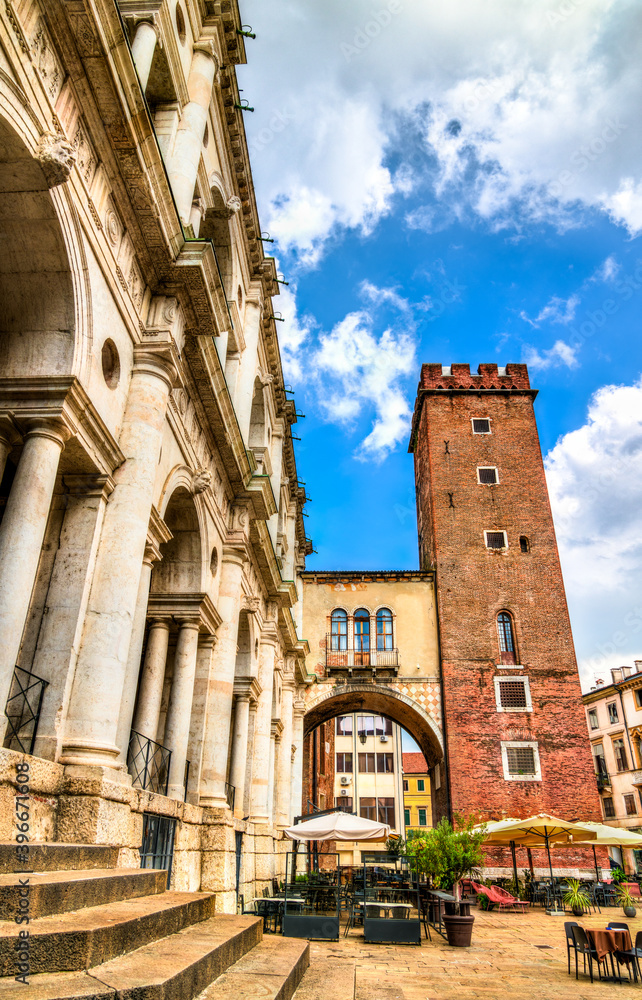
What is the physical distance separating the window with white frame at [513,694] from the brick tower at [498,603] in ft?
0.14

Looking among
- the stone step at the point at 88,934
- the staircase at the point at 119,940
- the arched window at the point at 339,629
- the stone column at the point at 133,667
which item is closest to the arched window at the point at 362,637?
the arched window at the point at 339,629

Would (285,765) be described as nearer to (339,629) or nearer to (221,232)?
(339,629)

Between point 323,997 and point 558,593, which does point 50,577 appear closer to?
point 323,997

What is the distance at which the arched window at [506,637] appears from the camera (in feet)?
102

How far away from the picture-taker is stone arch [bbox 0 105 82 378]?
773 cm

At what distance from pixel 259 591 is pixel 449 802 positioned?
14707mm

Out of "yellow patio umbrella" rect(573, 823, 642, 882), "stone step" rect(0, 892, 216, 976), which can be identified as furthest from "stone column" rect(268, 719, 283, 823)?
"stone step" rect(0, 892, 216, 976)

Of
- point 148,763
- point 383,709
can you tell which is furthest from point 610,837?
point 148,763

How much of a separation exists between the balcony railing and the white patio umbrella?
14.7 metres

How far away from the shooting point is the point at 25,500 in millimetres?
7352

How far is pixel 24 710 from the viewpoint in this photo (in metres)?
7.71

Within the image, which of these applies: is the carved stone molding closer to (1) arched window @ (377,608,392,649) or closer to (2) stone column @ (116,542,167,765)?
(2) stone column @ (116,542,167,765)

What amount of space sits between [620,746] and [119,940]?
177 feet

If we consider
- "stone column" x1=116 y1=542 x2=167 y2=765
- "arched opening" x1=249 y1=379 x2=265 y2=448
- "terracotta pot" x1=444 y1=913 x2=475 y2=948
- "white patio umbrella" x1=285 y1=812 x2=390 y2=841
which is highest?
"arched opening" x1=249 y1=379 x2=265 y2=448
